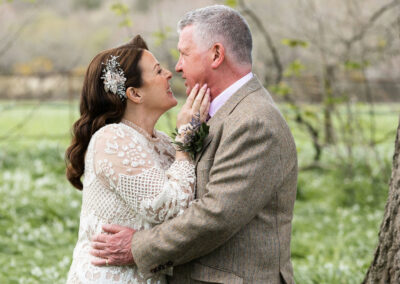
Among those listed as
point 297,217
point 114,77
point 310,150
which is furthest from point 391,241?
point 310,150

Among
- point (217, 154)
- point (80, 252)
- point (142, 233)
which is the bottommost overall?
point (80, 252)

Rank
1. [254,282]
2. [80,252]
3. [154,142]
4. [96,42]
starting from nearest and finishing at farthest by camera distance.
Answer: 1. [254,282]
2. [80,252]
3. [154,142]
4. [96,42]

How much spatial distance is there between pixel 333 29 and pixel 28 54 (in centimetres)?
2259

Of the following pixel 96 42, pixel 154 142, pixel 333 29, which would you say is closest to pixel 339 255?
pixel 154 142

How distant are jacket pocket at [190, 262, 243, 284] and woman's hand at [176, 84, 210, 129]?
2.44ft

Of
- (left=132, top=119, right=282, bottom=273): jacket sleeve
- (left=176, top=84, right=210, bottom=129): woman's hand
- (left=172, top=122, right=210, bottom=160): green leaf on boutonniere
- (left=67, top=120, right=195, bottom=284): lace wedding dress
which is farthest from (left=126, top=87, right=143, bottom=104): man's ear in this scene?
(left=132, top=119, right=282, bottom=273): jacket sleeve

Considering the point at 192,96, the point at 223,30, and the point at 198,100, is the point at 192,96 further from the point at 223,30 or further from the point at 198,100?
the point at 223,30

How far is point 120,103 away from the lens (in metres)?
2.72

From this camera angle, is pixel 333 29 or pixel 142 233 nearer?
pixel 142 233

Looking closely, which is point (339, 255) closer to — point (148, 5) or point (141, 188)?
point (141, 188)

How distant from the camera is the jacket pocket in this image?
7.71 ft

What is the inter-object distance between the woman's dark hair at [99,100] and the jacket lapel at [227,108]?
51 cm

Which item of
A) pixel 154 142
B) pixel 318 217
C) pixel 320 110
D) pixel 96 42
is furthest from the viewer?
pixel 96 42

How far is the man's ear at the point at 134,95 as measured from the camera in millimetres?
2734
